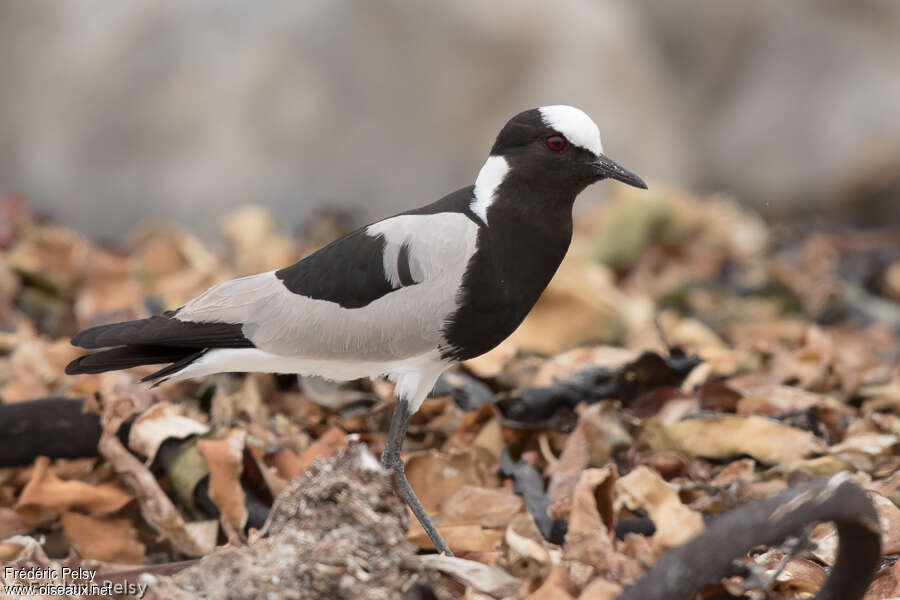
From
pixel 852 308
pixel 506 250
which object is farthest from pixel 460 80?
pixel 506 250

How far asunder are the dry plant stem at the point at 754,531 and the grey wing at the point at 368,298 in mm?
924

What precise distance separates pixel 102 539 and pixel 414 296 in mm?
1024

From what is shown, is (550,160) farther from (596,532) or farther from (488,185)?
(596,532)

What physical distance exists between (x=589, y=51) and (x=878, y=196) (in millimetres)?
2134

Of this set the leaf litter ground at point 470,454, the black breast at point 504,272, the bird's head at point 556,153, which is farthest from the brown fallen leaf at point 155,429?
the bird's head at point 556,153

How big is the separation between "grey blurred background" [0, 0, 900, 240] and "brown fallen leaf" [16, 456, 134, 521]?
3198 millimetres

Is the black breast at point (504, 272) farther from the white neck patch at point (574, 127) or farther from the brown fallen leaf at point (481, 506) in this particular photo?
the brown fallen leaf at point (481, 506)

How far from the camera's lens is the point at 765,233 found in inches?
242

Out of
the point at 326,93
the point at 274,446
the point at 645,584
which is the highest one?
the point at 326,93

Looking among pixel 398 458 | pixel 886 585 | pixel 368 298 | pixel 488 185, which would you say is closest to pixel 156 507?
pixel 398 458

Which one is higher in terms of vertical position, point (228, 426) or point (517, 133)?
point (517, 133)

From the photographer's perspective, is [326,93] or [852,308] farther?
[326,93]

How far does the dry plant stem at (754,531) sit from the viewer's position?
5.19 ft

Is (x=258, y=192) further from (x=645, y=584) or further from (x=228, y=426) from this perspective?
(x=645, y=584)
